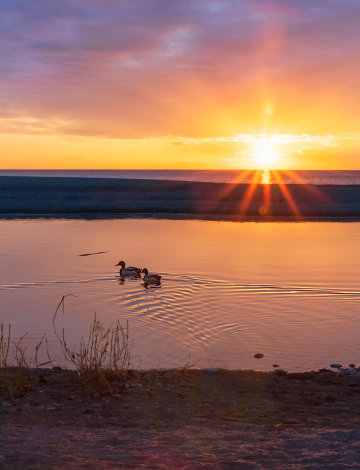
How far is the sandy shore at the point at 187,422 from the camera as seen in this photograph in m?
5.66

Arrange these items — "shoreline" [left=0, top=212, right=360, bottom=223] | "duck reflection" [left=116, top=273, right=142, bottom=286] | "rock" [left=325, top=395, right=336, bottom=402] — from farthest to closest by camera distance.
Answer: "shoreline" [left=0, top=212, right=360, bottom=223]
"duck reflection" [left=116, top=273, right=142, bottom=286]
"rock" [left=325, top=395, right=336, bottom=402]

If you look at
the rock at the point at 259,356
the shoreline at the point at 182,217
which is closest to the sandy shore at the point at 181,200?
the shoreline at the point at 182,217

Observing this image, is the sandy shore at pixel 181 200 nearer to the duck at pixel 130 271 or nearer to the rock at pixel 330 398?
the duck at pixel 130 271

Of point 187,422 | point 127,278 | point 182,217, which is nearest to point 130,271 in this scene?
point 127,278

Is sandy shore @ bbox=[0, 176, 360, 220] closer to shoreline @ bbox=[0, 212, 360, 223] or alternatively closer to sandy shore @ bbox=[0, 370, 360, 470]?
shoreline @ bbox=[0, 212, 360, 223]

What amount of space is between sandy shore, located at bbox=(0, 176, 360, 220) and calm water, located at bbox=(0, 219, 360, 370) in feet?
54.9

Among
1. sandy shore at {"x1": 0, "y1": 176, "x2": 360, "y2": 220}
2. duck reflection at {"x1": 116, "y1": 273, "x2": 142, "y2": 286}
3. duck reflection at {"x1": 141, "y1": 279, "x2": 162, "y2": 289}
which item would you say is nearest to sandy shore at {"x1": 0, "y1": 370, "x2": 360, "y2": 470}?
duck reflection at {"x1": 141, "y1": 279, "x2": 162, "y2": 289}

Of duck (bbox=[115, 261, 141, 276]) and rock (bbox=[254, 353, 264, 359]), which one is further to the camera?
duck (bbox=[115, 261, 141, 276])

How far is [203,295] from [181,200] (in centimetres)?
3746

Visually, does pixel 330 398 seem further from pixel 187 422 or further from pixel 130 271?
pixel 130 271

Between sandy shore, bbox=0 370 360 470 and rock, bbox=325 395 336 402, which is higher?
rock, bbox=325 395 336 402

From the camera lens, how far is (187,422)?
6.84 m

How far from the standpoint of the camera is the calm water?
10.2 m

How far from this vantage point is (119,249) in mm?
23000
